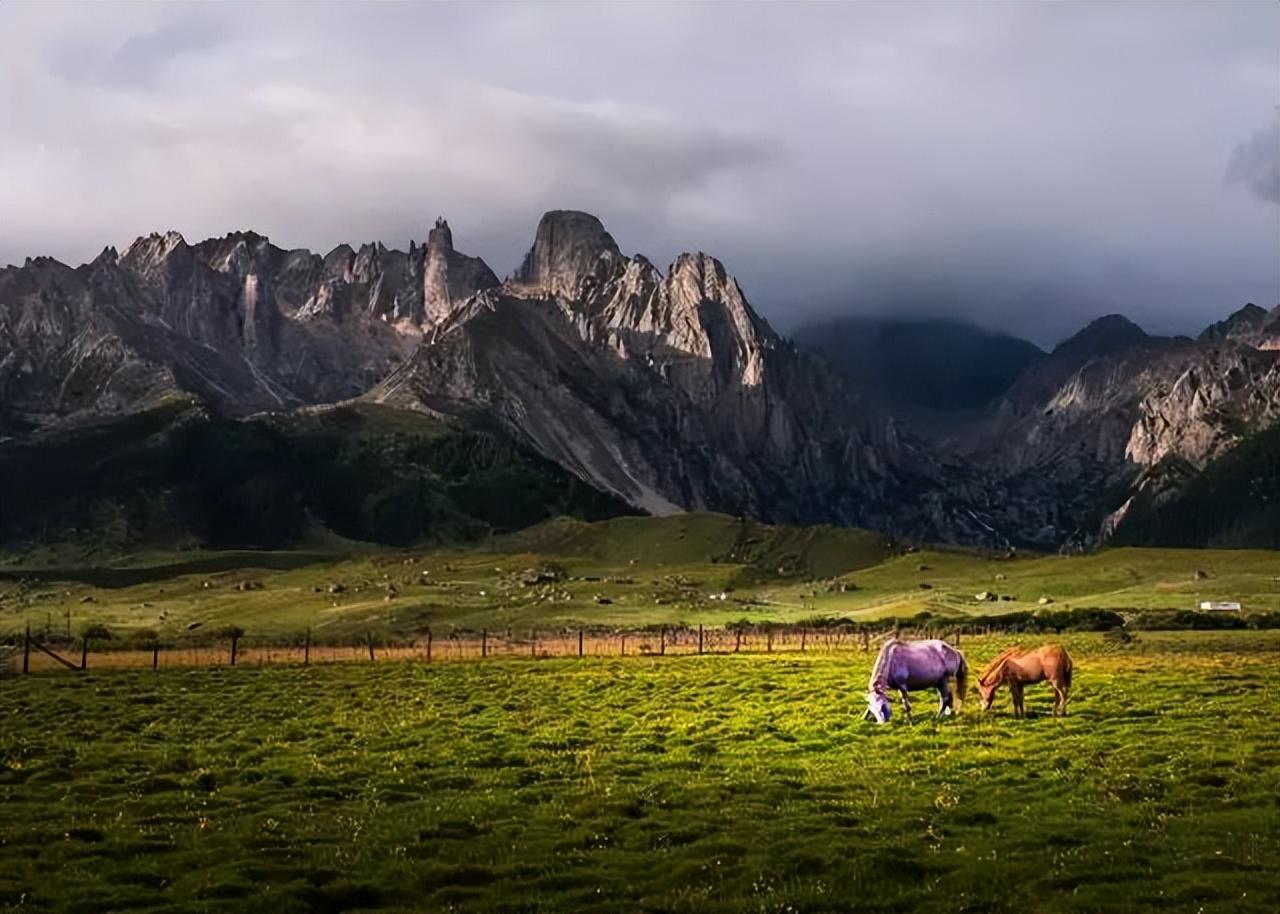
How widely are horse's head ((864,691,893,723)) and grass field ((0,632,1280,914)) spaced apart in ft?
3.41

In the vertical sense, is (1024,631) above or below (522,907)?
below

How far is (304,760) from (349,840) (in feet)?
43.6

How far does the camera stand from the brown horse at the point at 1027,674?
4556 cm

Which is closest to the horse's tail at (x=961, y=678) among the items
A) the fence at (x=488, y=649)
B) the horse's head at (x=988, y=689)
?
the horse's head at (x=988, y=689)

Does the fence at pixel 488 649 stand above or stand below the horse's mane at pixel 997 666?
below

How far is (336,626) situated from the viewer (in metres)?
167

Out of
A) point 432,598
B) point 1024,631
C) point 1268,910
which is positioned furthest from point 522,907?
point 432,598

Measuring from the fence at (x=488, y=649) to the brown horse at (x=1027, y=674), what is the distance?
160ft

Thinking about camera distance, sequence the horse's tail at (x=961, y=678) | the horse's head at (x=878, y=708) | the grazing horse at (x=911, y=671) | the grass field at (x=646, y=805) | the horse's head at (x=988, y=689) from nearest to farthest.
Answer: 1. the grass field at (x=646, y=805)
2. the horse's head at (x=878, y=708)
3. the grazing horse at (x=911, y=671)
4. the horse's head at (x=988, y=689)
5. the horse's tail at (x=961, y=678)

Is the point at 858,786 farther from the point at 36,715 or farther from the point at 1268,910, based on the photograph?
the point at 36,715

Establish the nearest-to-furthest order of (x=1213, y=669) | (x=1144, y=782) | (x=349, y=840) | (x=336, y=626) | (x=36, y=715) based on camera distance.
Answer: (x=349, y=840) < (x=1144, y=782) < (x=36, y=715) < (x=1213, y=669) < (x=336, y=626)

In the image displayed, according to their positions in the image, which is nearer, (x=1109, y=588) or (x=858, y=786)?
(x=858, y=786)

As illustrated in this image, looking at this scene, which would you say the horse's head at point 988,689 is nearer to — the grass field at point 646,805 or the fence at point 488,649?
the grass field at point 646,805

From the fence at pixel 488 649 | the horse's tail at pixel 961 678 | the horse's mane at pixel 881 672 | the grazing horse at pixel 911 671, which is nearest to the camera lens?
the horse's mane at pixel 881 672
